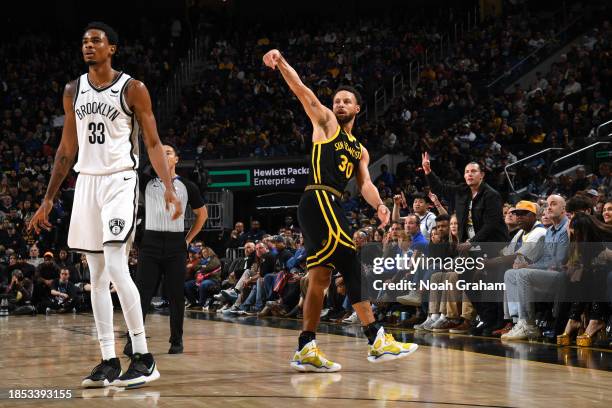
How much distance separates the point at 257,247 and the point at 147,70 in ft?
51.7

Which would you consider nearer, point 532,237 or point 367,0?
point 532,237

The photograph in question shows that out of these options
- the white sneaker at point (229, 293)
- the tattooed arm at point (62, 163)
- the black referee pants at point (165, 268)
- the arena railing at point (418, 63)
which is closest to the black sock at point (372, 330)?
the black referee pants at point (165, 268)

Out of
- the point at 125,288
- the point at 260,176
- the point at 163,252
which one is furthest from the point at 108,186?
the point at 260,176

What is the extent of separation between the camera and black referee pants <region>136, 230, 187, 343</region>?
7.05 meters

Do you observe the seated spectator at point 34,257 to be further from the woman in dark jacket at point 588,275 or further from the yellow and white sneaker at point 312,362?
the yellow and white sneaker at point 312,362

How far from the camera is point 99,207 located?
16.3ft

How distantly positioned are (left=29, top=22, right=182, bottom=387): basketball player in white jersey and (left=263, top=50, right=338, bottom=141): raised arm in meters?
1.01

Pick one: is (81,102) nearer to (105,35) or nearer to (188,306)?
(105,35)

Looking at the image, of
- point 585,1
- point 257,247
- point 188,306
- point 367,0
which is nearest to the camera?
point 257,247

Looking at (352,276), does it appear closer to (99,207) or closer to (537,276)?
(99,207)

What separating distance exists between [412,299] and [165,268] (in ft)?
12.1

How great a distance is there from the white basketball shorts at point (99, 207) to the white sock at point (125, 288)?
0.08 meters

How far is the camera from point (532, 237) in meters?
8.61

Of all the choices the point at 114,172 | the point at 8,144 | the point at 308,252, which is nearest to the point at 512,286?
the point at 308,252
